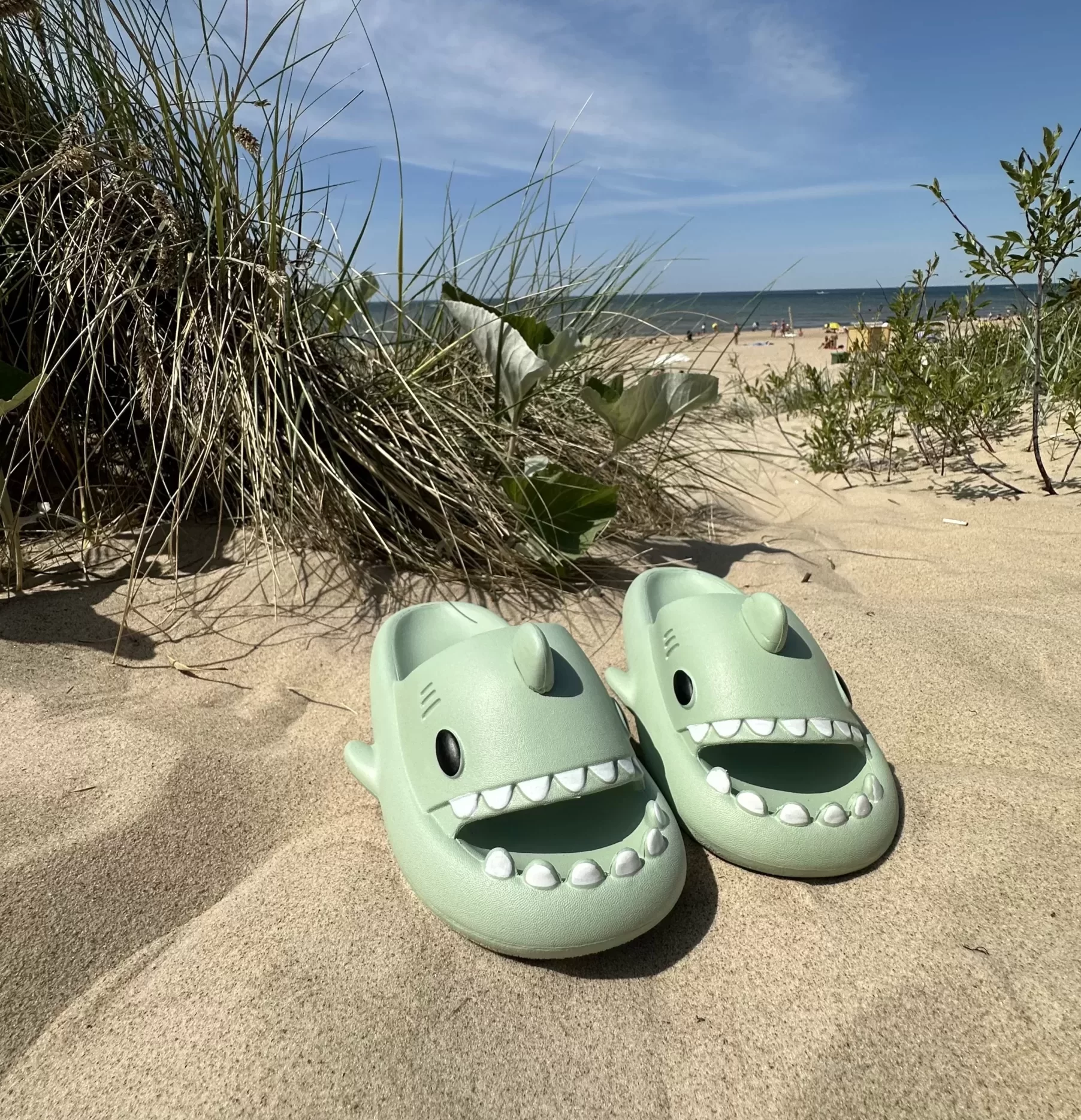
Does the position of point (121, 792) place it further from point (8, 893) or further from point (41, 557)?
point (41, 557)

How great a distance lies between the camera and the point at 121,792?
129 cm

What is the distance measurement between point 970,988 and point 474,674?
71 centimetres

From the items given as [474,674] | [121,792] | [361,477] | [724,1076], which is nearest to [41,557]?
[361,477]

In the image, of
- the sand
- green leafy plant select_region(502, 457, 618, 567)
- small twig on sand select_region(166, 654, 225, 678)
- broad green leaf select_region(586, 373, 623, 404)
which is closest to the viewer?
the sand

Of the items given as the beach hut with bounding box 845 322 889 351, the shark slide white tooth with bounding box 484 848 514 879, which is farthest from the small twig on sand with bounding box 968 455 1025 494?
the shark slide white tooth with bounding box 484 848 514 879

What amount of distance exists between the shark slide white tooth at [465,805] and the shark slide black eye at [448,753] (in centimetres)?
3

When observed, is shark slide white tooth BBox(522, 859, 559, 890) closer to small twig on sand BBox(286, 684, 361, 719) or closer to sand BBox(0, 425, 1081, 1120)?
sand BBox(0, 425, 1081, 1120)

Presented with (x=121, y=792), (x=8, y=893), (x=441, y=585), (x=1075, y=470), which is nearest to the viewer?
(x=8, y=893)

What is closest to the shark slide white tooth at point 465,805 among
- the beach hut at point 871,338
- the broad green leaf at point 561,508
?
the broad green leaf at point 561,508

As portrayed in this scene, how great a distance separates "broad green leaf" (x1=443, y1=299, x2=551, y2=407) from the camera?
6.30 ft

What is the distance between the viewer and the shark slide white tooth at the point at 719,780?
115 centimetres

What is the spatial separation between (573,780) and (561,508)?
3.31 ft

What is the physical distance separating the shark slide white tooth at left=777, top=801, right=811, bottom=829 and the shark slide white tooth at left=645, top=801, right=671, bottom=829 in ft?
0.54

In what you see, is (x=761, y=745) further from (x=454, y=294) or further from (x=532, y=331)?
(x=454, y=294)
